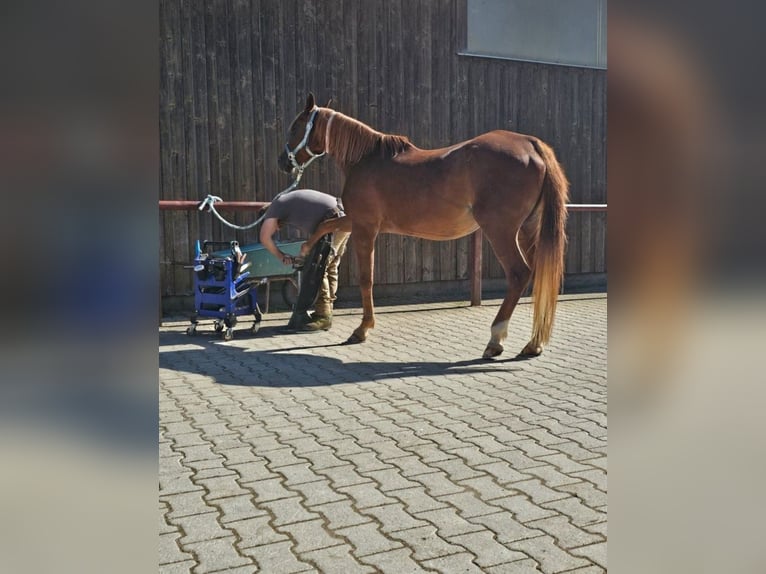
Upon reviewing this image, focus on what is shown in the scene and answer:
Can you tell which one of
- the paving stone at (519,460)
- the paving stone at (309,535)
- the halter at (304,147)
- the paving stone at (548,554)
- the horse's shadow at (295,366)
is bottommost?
the horse's shadow at (295,366)

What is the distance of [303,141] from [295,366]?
2206 millimetres

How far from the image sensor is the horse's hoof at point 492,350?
18.1 feet

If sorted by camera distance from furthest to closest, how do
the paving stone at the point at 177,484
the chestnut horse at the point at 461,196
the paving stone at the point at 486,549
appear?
the chestnut horse at the point at 461,196 < the paving stone at the point at 177,484 < the paving stone at the point at 486,549

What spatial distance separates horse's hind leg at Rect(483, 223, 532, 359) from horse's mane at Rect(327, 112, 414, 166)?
131 centimetres

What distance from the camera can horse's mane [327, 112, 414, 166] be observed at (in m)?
6.28

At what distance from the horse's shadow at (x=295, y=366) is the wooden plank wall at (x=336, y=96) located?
2331 millimetres

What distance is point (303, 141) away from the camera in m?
6.48

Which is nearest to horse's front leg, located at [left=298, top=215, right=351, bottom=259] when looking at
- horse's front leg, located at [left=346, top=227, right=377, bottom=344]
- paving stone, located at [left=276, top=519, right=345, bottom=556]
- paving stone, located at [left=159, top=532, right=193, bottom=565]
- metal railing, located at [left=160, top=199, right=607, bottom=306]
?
horse's front leg, located at [left=346, top=227, right=377, bottom=344]

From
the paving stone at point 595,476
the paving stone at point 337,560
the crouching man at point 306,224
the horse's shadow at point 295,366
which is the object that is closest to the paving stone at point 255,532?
the paving stone at point 337,560

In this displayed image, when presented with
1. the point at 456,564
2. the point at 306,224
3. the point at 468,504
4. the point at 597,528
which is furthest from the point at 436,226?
the point at 456,564

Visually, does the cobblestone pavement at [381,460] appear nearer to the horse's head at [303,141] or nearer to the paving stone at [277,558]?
the paving stone at [277,558]

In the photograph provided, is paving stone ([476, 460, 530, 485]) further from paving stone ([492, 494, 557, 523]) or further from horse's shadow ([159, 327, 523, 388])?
horse's shadow ([159, 327, 523, 388])
